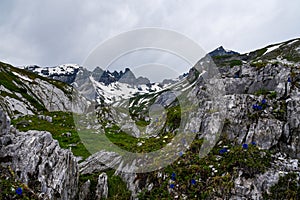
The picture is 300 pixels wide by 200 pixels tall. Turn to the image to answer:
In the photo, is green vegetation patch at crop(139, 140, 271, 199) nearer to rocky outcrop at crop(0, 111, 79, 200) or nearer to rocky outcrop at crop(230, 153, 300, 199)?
rocky outcrop at crop(230, 153, 300, 199)

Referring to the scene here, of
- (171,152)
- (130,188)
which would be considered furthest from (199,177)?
(130,188)

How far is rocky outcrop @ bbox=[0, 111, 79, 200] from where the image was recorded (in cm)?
1193

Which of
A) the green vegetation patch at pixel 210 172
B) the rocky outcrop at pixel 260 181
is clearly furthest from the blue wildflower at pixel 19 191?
the rocky outcrop at pixel 260 181

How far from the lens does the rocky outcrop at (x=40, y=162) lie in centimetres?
1193

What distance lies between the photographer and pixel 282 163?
1258cm

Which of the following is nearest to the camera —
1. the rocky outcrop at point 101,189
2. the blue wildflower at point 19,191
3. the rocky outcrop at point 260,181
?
the blue wildflower at point 19,191

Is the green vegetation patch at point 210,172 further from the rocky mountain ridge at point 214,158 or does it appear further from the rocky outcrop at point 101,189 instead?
the rocky outcrop at point 101,189

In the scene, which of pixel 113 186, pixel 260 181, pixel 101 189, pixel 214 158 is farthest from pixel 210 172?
pixel 101 189

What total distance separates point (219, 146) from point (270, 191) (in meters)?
3.85

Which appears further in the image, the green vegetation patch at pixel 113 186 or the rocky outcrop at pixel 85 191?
the rocky outcrop at pixel 85 191

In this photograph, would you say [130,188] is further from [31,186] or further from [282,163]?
[282,163]

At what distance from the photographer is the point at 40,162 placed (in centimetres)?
1298

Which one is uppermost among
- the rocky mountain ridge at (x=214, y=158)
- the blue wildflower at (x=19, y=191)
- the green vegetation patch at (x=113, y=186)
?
the rocky mountain ridge at (x=214, y=158)

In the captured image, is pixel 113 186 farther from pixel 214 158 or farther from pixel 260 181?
pixel 260 181
